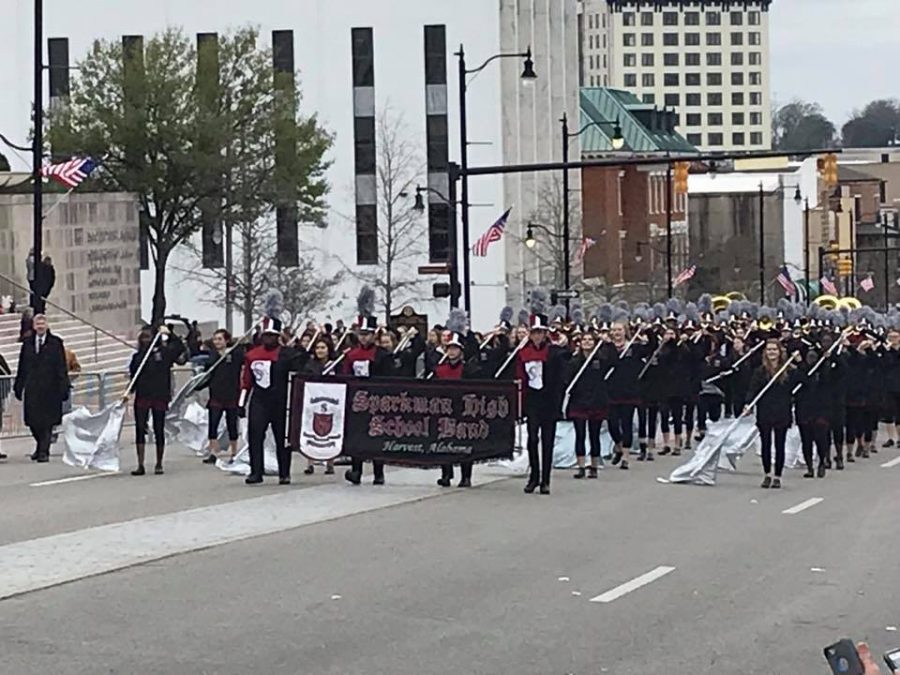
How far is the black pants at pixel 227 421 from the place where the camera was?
23.7 metres

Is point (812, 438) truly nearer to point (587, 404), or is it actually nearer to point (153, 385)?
point (587, 404)

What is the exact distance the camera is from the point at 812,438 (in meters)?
23.5

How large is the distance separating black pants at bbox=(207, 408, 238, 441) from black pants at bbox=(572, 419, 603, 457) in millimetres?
4463

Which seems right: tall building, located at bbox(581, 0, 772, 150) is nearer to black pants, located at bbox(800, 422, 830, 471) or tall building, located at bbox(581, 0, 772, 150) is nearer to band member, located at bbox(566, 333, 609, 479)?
black pants, located at bbox(800, 422, 830, 471)

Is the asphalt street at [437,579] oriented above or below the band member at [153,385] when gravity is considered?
below

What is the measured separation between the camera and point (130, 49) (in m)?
53.6

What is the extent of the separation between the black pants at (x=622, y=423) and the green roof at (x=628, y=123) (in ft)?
233

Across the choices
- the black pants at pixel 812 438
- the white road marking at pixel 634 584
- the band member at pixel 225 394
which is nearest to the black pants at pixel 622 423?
the black pants at pixel 812 438

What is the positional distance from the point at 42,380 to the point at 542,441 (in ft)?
23.6

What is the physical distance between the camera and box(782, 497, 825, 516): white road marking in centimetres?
1861

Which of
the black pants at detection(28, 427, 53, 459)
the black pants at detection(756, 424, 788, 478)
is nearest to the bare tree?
the black pants at detection(28, 427, 53, 459)

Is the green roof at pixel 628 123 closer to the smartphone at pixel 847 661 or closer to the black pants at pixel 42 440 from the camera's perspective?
the black pants at pixel 42 440

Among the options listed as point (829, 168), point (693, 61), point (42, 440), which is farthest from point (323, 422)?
point (693, 61)

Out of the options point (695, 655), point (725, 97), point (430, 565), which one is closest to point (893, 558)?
point (430, 565)
